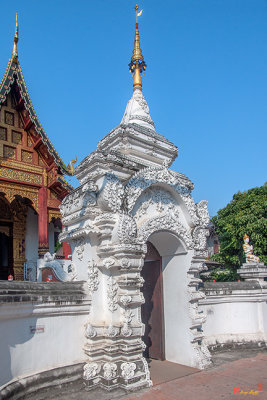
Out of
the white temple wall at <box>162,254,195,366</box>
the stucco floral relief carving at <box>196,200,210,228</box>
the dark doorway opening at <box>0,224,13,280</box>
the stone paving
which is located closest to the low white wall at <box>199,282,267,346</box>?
the stone paving

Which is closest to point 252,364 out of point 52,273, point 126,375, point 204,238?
point 204,238

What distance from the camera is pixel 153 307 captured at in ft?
25.0

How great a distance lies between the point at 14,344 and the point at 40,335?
0.46 m

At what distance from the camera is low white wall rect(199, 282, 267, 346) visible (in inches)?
342

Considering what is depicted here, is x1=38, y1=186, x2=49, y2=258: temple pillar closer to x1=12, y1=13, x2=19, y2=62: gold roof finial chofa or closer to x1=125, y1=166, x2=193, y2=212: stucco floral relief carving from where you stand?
x1=12, y1=13, x2=19, y2=62: gold roof finial chofa

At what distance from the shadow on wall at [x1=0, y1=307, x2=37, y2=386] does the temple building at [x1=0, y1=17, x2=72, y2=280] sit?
9.93 m

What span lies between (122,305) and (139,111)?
596 centimetres

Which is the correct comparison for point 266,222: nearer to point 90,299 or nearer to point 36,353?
point 90,299

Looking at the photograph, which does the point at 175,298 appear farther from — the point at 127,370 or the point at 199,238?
the point at 127,370

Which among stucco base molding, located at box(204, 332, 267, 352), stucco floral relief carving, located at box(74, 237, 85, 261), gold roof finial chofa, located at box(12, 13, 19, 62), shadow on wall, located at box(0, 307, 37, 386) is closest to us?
shadow on wall, located at box(0, 307, 37, 386)

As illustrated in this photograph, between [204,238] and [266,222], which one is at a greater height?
[266,222]

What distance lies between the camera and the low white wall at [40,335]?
16.0 ft

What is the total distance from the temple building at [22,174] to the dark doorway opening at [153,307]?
8.28 meters

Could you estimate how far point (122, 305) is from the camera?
19.0 ft
